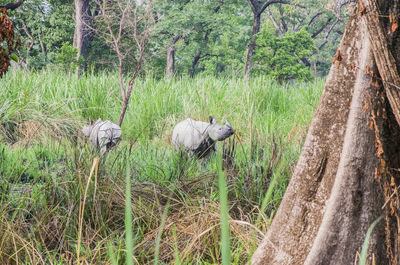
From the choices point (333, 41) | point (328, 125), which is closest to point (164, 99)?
point (328, 125)

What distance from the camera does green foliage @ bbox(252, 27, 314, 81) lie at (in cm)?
2027

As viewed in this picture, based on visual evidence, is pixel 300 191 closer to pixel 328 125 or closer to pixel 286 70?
pixel 328 125

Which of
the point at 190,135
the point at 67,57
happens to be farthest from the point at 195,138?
the point at 67,57

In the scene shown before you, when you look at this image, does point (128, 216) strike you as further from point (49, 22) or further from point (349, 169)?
point (49, 22)

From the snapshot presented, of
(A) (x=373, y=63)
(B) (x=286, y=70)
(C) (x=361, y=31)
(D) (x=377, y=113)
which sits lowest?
(B) (x=286, y=70)

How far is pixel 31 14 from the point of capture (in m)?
20.5

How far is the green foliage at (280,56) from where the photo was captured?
66.5ft

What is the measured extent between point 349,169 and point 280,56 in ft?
61.2

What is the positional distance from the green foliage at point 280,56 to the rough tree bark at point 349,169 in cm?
1809

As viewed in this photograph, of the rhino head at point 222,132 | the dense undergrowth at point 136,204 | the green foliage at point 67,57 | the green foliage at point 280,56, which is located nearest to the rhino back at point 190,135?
the rhino head at point 222,132

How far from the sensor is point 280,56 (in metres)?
20.1

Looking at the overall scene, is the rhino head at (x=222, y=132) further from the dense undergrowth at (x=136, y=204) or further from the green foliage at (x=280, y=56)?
the green foliage at (x=280, y=56)

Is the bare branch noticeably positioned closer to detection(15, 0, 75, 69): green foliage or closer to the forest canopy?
the forest canopy

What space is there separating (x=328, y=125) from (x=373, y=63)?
333 mm
